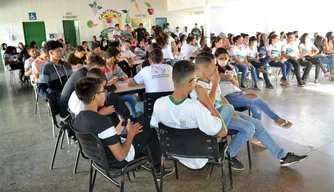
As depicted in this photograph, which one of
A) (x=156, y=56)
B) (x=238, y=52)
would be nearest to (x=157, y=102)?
(x=156, y=56)

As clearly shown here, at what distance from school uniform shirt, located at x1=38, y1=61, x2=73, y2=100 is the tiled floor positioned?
701 mm

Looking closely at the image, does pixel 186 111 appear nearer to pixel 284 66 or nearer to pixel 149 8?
pixel 284 66

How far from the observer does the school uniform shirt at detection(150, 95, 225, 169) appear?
193 centimetres

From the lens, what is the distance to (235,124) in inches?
102

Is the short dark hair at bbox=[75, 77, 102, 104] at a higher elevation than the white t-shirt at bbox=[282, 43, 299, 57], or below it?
below

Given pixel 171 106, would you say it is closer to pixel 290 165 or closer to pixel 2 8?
pixel 290 165

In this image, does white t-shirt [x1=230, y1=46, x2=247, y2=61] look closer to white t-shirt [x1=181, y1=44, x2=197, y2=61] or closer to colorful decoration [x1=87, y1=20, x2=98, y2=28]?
white t-shirt [x1=181, y1=44, x2=197, y2=61]

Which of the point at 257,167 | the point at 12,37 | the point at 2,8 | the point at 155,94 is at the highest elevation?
the point at 2,8

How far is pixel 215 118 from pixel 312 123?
2729mm

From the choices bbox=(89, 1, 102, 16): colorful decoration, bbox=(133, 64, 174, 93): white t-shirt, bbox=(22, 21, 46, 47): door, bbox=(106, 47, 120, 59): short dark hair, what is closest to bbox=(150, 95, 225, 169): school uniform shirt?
bbox=(133, 64, 174, 93): white t-shirt

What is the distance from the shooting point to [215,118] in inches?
77.9

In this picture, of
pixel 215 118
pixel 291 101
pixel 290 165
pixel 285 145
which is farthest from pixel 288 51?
pixel 215 118

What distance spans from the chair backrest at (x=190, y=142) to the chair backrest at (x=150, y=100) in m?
1.26

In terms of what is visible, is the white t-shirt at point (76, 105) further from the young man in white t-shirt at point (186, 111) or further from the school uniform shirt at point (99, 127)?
the young man in white t-shirt at point (186, 111)
